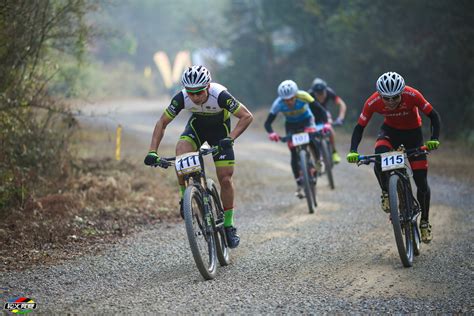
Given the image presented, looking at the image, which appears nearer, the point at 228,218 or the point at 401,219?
the point at 401,219

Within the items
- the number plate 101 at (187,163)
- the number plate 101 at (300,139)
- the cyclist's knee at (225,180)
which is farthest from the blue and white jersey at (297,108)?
the number plate 101 at (187,163)

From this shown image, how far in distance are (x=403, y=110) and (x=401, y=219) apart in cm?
129

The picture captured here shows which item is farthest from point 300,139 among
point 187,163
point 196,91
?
point 187,163

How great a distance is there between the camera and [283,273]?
7012mm

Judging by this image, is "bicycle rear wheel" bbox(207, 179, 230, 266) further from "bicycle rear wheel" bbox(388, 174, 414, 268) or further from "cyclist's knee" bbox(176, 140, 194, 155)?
"bicycle rear wheel" bbox(388, 174, 414, 268)

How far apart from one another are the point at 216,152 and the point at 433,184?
26.2ft

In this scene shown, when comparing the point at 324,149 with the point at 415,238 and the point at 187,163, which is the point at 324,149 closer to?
the point at 415,238

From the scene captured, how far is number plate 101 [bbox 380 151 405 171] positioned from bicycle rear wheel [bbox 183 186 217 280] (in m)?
2.01

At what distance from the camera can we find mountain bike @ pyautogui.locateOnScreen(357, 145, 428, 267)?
22.6ft

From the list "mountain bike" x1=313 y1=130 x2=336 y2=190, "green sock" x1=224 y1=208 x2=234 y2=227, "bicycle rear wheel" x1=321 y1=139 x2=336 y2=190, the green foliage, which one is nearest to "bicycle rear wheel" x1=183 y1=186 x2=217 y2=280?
"green sock" x1=224 y1=208 x2=234 y2=227

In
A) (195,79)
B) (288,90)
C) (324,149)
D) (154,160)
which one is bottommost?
(154,160)

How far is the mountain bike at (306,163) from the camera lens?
10797 mm

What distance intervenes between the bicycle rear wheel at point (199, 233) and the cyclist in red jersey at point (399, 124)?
68.0 inches

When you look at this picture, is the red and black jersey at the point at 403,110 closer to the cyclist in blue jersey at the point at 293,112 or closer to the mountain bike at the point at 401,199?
the mountain bike at the point at 401,199
